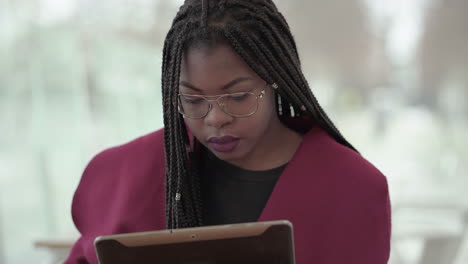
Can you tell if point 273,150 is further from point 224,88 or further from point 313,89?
point 313,89

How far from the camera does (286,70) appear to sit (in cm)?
93

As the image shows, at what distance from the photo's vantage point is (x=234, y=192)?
3.37 feet

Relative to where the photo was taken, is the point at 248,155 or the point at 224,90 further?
the point at 248,155

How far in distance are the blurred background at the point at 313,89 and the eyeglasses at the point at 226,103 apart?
958mm

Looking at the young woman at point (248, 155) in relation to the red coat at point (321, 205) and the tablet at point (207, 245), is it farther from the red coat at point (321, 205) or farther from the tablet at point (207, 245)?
the tablet at point (207, 245)

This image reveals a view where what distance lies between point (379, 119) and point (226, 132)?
1.08 metres

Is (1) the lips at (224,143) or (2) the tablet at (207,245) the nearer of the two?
(2) the tablet at (207,245)

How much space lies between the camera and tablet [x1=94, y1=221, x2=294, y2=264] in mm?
667

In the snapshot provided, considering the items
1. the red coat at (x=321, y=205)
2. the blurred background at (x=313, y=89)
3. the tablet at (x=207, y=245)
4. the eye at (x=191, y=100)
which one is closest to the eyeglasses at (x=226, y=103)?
the eye at (x=191, y=100)

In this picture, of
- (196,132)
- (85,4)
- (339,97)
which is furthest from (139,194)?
(85,4)

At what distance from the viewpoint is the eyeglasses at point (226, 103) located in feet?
2.88

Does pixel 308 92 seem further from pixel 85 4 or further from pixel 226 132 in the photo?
pixel 85 4

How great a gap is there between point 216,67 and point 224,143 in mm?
146

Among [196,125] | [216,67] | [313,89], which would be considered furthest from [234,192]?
[313,89]
